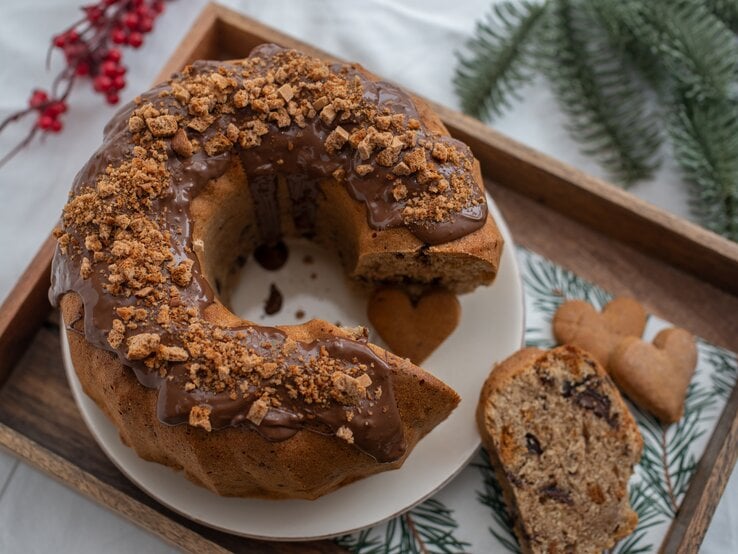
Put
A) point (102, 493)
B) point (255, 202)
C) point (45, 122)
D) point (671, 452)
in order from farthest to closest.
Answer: point (45, 122) → point (671, 452) → point (255, 202) → point (102, 493)

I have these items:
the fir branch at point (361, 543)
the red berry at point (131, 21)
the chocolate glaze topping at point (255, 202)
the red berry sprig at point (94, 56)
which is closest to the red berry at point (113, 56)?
the red berry sprig at point (94, 56)

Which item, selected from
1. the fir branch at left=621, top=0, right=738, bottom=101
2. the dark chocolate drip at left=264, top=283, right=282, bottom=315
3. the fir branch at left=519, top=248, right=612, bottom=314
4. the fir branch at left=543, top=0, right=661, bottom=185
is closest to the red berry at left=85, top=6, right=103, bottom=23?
the dark chocolate drip at left=264, top=283, right=282, bottom=315

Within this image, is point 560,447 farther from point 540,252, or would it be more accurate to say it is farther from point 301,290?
point 301,290

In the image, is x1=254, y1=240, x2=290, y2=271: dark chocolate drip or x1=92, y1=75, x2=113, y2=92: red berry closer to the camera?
x1=254, y1=240, x2=290, y2=271: dark chocolate drip

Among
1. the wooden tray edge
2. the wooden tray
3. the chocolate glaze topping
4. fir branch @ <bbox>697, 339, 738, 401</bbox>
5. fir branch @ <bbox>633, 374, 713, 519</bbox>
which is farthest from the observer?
fir branch @ <bbox>697, 339, 738, 401</bbox>

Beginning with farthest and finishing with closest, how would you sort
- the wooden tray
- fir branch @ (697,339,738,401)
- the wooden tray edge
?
fir branch @ (697,339,738,401), the wooden tray, the wooden tray edge

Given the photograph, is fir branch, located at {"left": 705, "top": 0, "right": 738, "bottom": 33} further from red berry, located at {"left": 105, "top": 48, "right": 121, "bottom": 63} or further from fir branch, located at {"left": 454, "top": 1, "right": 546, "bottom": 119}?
red berry, located at {"left": 105, "top": 48, "right": 121, "bottom": 63}

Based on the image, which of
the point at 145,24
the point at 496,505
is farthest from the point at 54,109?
the point at 496,505

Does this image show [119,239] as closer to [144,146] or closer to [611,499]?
[144,146]
